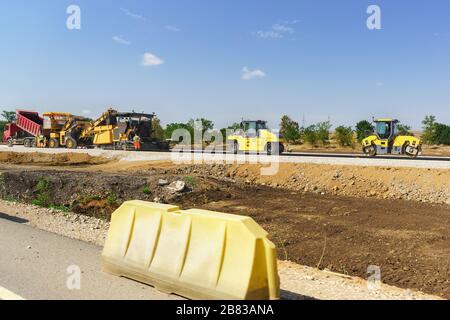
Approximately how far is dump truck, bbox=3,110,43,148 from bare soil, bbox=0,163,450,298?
822 inches

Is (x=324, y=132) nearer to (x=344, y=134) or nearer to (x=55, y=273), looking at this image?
(x=344, y=134)

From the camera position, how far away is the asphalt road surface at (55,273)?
4.68 metres

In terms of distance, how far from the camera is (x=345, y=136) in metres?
40.4

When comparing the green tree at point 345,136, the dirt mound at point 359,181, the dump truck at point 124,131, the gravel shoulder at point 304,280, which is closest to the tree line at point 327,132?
the green tree at point 345,136

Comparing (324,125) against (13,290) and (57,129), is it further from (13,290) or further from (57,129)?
(13,290)

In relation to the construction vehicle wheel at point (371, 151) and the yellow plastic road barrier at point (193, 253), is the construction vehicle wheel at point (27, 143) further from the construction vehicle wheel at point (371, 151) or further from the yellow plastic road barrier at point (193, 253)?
the yellow plastic road barrier at point (193, 253)

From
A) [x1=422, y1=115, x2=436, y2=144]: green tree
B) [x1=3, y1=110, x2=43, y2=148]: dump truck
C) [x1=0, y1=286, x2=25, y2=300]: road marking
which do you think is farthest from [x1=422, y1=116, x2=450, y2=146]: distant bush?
[x1=0, y1=286, x2=25, y2=300]: road marking

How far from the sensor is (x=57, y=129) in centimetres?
3344

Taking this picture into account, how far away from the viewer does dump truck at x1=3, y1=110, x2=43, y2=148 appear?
3478 centimetres

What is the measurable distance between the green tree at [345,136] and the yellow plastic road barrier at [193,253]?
3711cm

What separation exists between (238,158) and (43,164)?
13.7m

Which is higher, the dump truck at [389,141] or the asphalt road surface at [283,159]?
the dump truck at [389,141]

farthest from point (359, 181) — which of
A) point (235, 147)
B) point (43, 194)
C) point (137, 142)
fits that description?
point (137, 142)

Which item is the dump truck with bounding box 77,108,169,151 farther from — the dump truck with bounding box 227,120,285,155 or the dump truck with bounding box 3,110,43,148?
the dump truck with bounding box 3,110,43,148
